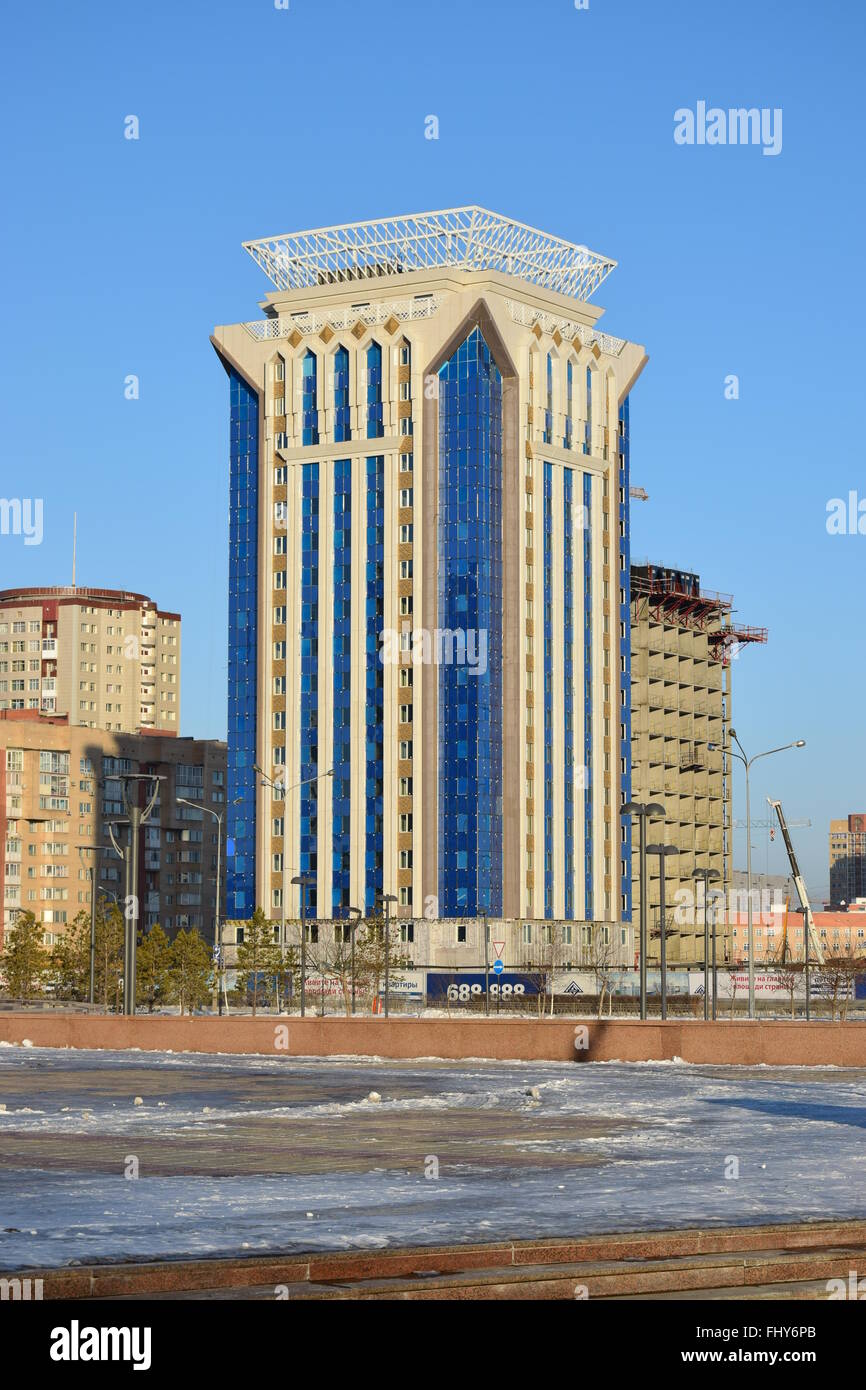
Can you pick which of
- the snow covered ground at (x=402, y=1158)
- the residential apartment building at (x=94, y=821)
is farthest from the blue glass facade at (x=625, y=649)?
the snow covered ground at (x=402, y=1158)

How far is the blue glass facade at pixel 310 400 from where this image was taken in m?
132

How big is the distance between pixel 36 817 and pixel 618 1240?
5947 inches

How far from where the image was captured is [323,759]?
419 ft

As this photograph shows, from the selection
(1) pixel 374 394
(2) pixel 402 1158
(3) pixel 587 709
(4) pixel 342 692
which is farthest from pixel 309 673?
(2) pixel 402 1158

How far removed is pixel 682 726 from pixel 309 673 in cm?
Result: 5488

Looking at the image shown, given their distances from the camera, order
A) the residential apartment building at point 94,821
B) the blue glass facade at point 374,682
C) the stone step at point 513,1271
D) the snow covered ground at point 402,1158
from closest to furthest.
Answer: the stone step at point 513,1271 < the snow covered ground at point 402,1158 < the blue glass facade at point 374,682 < the residential apartment building at point 94,821

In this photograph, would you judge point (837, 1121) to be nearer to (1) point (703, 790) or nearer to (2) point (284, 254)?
(2) point (284, 254)

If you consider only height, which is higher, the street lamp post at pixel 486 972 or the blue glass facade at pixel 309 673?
the blue glass facade at pixel 309 673

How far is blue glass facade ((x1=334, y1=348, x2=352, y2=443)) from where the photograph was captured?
130375 mm

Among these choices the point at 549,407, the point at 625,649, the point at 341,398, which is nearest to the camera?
the point at 341,398

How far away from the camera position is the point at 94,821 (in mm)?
164000

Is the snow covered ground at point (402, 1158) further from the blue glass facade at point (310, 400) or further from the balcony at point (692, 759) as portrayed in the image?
the balcony at point (692, 759)

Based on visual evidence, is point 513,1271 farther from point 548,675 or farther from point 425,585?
point 548,675

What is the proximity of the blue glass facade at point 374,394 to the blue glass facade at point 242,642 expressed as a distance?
960 centimetres
